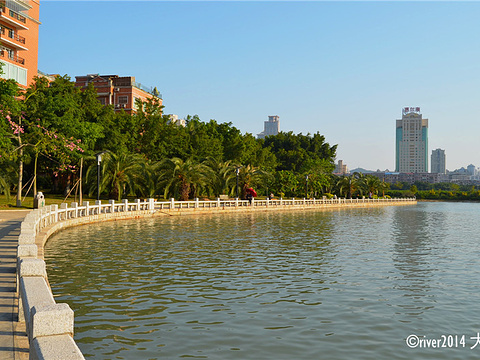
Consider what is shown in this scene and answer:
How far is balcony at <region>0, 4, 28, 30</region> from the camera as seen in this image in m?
48.6

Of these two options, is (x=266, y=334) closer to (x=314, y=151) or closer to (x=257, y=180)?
(x=257, y=180)

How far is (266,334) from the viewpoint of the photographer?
9.09m

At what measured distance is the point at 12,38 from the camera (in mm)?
51438

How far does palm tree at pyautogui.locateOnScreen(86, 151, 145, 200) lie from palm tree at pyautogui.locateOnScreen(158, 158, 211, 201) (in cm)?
262

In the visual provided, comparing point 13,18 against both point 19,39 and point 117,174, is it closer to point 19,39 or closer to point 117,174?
point 19,39

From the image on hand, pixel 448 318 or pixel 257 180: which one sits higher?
pixel 257 180

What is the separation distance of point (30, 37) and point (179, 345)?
2143 inches

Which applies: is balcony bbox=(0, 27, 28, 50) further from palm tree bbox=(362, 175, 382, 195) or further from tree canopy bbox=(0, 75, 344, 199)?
palm tree bbox=(362, 175, 382, 195)

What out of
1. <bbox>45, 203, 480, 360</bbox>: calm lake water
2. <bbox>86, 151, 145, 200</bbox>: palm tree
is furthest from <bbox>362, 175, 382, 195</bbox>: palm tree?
<bbox>45, 203, 480, 360</bbox>: calm lake water

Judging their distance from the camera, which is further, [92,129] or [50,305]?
[92,129]

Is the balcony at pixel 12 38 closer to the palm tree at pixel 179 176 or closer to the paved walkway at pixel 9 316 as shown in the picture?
the palm tree at pixel 179 176

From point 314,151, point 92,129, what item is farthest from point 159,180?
point 314,151

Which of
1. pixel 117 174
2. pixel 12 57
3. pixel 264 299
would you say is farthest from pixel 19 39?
pixel 264 299

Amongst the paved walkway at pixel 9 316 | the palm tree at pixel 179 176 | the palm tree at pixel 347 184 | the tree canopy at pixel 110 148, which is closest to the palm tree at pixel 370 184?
the palm tree at pixel 347 184
